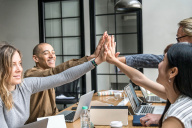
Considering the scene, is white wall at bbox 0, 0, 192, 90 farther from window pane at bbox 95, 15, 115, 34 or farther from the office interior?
window pane at bbox 95, 15, 115, 34

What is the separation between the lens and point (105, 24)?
5.11 metres

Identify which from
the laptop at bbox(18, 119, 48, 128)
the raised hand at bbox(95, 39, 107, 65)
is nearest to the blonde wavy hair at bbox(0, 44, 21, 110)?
the laptop at bbox(18, 119, 48, 128)

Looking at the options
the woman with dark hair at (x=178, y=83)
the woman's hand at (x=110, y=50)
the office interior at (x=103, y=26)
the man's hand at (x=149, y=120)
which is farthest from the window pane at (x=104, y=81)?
the woman with dark hair at (x=178, y=83)

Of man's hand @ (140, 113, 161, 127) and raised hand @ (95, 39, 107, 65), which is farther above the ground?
raised hand @ (95, 39, 107, 65)

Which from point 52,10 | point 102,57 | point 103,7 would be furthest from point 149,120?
point 52,10

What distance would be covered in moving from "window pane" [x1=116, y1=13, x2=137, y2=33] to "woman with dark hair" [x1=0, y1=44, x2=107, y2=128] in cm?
307

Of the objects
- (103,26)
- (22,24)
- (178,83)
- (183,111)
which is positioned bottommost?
(183,111)

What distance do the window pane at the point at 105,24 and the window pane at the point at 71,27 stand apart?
0.45m

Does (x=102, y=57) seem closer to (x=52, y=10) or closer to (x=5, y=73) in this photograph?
(x=5, y=73)

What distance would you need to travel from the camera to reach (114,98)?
10.3 feet

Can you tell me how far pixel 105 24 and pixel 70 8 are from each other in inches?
34.5

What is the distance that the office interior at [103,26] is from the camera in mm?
4566

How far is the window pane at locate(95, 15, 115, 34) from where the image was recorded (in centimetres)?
505

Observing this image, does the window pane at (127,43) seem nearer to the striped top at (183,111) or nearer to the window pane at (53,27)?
the window pane at (53,27)
